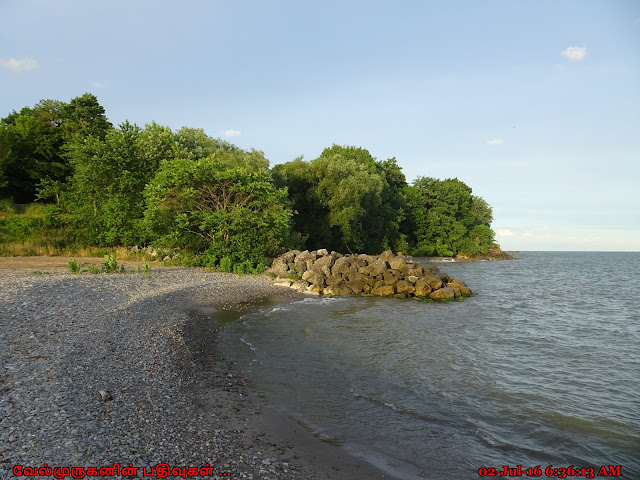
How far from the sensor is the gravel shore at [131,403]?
231 inches

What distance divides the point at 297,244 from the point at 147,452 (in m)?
34.7

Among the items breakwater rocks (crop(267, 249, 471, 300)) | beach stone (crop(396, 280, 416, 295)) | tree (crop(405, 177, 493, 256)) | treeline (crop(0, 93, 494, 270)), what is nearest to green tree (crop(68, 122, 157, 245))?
treeline (crop(0, 93, 494, 270))

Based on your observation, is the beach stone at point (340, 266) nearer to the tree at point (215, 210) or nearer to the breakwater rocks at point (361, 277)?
the breakwater rocks at point (361, 277)

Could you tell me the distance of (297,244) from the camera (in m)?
40.5

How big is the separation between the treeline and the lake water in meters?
12.7

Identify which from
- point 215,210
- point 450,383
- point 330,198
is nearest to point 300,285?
point 215,210

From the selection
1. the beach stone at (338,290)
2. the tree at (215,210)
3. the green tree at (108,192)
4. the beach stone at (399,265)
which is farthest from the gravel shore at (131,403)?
the green tree at (108,192)

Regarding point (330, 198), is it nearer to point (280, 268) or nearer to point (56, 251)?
point (280, 268)

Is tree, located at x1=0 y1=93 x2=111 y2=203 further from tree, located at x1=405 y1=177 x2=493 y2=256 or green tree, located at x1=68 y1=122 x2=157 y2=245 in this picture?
tree, located at x1=405 y1=177 x2=493 y2=256

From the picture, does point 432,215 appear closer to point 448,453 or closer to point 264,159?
point 264,159

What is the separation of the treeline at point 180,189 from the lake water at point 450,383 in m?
12.7

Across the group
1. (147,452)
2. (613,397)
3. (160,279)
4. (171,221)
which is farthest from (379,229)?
(147,452)

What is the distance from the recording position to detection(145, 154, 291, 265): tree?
29.5 meters
